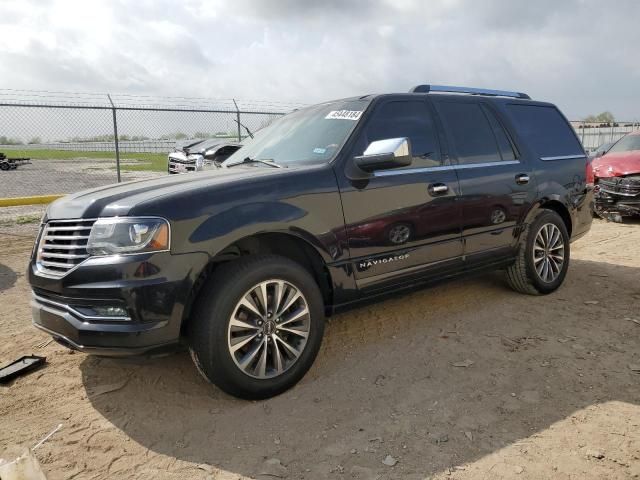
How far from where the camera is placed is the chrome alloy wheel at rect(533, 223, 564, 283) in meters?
4.77

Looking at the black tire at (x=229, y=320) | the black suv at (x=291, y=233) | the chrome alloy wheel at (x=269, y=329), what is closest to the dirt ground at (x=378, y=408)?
the black tire at (x=229, y=320)

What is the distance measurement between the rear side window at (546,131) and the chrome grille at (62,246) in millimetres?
3747

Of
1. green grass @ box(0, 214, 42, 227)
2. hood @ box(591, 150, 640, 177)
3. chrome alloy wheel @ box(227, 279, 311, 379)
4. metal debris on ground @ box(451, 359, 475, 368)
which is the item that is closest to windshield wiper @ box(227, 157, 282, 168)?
chrome alloy wheel @ box(227, 279, 311, 379)

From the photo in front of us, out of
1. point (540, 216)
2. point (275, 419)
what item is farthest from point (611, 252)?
point (275, 419)

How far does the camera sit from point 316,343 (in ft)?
10.7

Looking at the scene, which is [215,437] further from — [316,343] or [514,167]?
[514,167]

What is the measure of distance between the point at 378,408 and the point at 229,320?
39.7 inches

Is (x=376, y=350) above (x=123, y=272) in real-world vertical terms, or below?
below

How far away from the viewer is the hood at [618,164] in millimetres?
9102

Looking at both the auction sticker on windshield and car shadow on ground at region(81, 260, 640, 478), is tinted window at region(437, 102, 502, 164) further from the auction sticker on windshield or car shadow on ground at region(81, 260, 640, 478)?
car shadow on ground at region(81, 260, 640, 478)

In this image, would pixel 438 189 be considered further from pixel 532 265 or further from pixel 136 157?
pixel 136 157

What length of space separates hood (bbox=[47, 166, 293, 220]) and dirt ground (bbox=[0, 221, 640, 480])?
87cm

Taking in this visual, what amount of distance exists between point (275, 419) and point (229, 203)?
1.25 metres

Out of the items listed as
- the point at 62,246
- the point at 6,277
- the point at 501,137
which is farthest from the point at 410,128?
the point at 6,277
